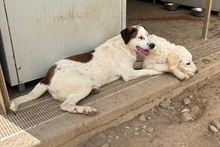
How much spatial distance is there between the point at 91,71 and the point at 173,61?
1.06 meters

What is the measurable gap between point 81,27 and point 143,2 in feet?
17.9

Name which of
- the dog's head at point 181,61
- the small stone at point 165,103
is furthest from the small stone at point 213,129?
the dog's head at point 181,61

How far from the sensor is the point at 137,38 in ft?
10.8

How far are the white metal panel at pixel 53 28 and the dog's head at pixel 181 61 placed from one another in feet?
3.24

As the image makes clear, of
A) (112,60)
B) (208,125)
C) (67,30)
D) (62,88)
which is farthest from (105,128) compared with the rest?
(67,30)

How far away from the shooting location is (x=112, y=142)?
2.64m

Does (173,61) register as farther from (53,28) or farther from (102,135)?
(53,28)

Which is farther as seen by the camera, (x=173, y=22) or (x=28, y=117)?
(x=173, y=22)

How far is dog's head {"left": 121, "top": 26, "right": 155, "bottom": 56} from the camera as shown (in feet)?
10.7

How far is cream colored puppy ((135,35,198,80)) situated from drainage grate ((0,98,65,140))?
1412 mm

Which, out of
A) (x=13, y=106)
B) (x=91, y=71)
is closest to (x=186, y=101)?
(x=91, y=71)

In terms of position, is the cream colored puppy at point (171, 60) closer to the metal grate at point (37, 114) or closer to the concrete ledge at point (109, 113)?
the concrete ledge at point (109, 113)

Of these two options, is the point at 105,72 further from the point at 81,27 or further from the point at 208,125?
the point at 208,125

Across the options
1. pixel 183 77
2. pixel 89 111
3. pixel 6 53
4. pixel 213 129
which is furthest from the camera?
pixel 183 77
